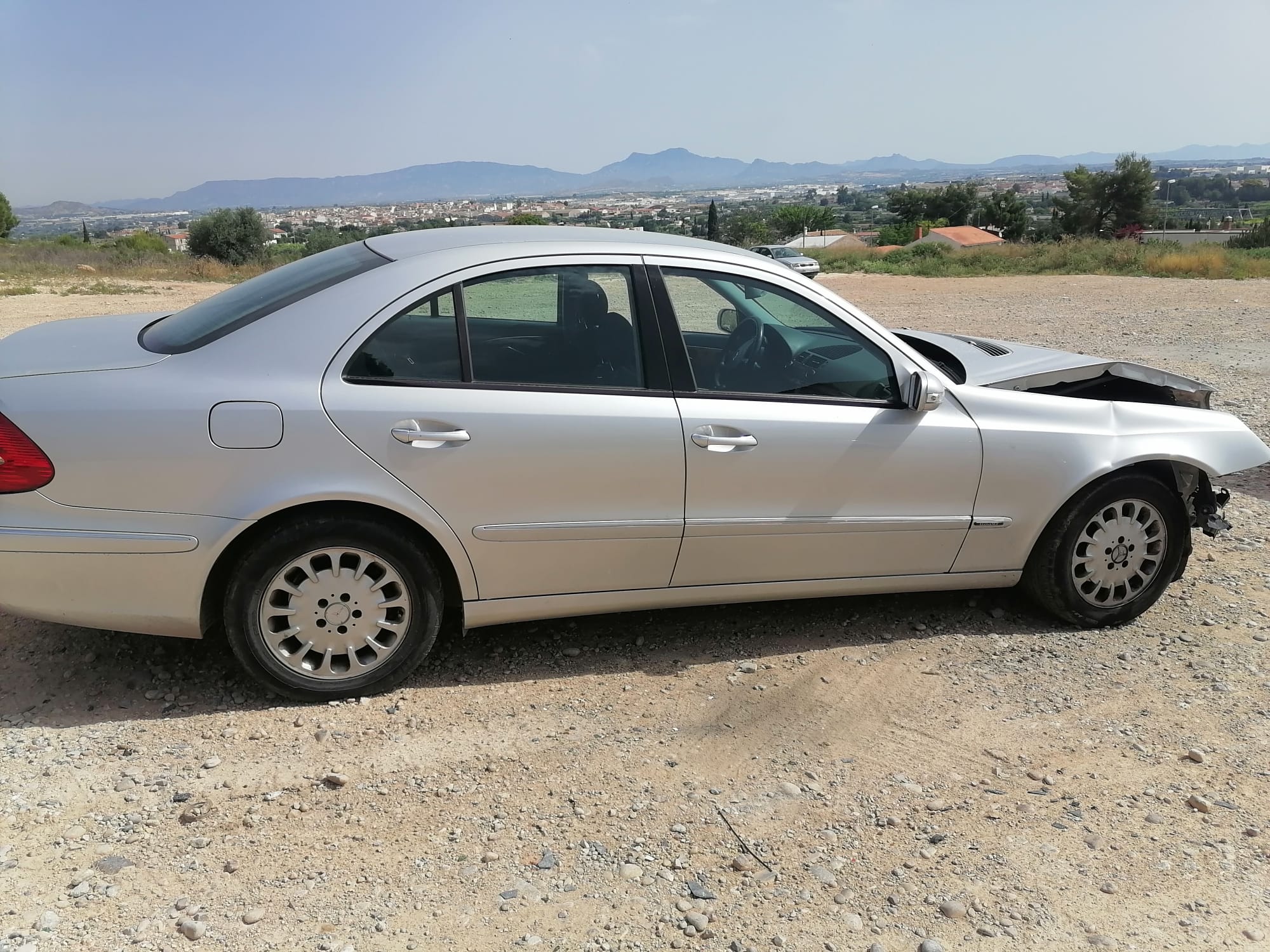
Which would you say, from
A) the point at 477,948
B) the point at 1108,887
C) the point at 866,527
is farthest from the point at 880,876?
the point at 866,527

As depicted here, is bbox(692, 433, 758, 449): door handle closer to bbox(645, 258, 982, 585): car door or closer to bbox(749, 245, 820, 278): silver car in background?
bbox(645, 258, 982, 585): car door

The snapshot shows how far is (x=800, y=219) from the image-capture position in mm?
70062

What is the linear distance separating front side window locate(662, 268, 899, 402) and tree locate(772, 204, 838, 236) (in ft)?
206

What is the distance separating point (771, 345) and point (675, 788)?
6.20 ft

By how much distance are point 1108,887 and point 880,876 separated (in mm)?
664

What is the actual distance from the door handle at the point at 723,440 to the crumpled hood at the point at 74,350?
2.00 m

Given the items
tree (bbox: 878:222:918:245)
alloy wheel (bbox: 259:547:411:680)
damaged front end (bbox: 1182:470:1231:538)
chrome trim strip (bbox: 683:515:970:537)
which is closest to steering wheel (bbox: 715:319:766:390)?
chrome trim strip (bbox: 683:515:970:537)

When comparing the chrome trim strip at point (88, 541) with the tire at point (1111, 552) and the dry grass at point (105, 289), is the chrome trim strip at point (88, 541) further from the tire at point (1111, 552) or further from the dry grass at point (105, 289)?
the dry grass at point (105, 289)

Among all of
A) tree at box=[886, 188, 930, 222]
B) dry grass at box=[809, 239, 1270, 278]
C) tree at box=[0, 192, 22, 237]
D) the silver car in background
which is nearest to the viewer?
dry grass at box=[809, 239, 1270, 278]

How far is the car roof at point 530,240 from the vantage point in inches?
161

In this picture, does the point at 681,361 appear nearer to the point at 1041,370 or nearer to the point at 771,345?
the point at 771,345

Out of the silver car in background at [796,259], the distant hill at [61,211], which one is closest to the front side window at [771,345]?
the silver car in background at [796,259]

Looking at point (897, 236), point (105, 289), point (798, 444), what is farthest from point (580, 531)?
point (897, 236)

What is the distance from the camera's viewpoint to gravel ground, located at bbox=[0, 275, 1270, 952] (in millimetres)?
2775
